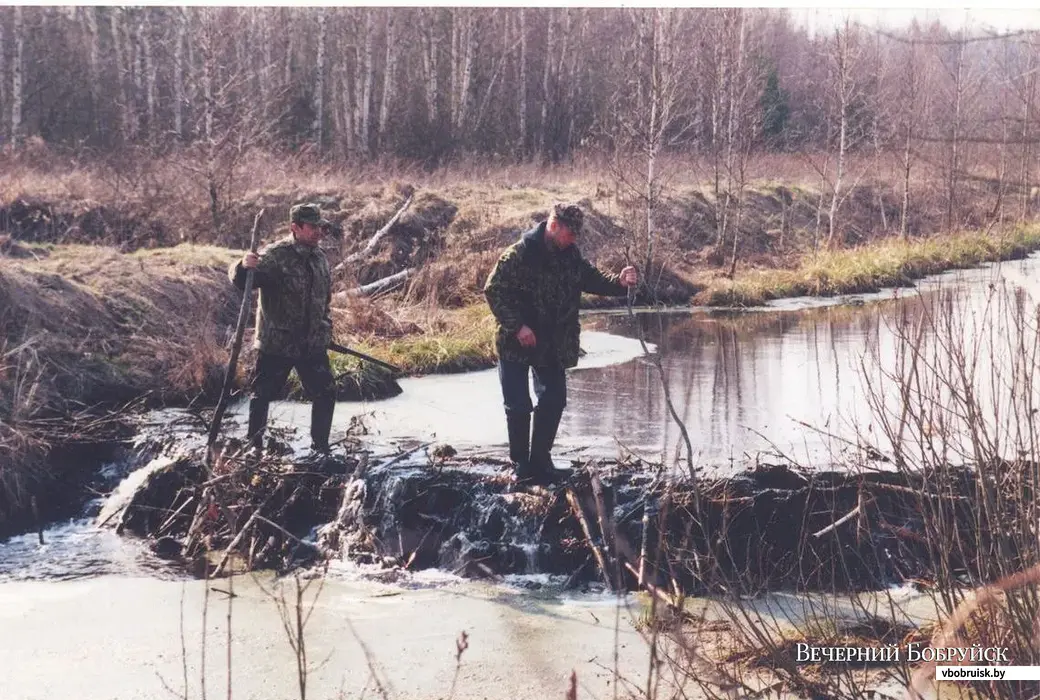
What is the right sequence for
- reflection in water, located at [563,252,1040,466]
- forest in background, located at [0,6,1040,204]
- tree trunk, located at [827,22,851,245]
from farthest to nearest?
tree trunk, located at [827,22,851,245]
forest in background, located at [0,6,1040,204]
reflection in water, located at [563,252,1040,466]

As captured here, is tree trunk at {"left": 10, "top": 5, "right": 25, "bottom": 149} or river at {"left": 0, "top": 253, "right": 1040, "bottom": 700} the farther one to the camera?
tree trunk at {"left": 10, "top": 5, "right": 25, "bottom": 149}

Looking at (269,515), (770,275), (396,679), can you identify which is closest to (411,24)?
(770,275)

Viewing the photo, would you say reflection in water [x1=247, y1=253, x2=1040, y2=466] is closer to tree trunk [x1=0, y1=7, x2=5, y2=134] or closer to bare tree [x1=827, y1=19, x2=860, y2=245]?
bare tree [x1=827, y1=19, x2=860, y2=245]

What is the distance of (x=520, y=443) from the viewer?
23.9 ft

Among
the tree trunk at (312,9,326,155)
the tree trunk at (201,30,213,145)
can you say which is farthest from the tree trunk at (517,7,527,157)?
the tree trunk at (201,30,213,145)

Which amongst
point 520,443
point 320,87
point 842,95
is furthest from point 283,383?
point 320,87

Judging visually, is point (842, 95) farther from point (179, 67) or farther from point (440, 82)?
point (179, 67)

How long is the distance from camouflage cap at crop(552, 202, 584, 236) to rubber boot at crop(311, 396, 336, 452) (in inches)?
95.4

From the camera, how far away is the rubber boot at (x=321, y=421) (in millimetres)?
8172

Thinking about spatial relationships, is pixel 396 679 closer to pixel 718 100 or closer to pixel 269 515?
pixel 269 515

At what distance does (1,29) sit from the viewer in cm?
2014

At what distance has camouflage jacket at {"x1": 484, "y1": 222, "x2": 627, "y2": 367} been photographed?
6770 millimetres

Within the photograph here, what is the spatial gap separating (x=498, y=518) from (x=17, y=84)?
15882mm

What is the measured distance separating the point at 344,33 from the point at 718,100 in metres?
8.98
